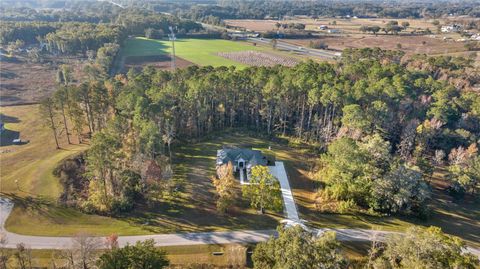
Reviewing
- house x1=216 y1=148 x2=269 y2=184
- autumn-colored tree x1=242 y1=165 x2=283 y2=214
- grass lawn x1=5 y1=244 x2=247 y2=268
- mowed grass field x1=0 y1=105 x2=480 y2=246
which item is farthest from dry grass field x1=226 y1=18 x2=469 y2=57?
grass lawn x1=5 y1=244 x2=247 y2=268

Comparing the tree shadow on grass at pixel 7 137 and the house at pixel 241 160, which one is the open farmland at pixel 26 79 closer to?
the tree shadow on grass at pixel 7 137

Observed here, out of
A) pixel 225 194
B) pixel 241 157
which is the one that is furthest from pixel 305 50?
pixel 225 194

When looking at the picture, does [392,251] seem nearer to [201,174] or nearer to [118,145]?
[201,174]

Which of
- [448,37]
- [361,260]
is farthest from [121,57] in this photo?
[448,37]

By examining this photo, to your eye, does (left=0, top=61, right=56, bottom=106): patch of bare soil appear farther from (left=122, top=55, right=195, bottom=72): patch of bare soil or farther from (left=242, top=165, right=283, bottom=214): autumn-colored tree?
(left=242, top=165, right=283, bottom=214): autumn-colored tree

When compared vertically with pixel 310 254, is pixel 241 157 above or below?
below

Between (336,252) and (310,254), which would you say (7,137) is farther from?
(336,252)

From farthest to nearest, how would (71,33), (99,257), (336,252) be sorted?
(71,33)
(99,257)
(336,252)
